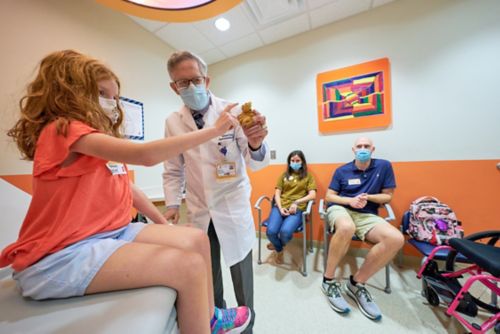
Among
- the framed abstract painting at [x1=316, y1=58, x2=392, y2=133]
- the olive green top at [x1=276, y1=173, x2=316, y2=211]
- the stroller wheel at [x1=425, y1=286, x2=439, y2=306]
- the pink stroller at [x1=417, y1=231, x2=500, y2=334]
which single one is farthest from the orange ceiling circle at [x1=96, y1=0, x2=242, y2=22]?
the stroller wheel at [x1=425, y1=286, x2=439, y2=306]

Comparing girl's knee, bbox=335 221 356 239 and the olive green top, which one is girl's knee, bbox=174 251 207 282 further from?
the olive green top

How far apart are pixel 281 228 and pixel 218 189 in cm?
113

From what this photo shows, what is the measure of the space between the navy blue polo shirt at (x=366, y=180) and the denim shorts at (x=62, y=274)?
2011mm

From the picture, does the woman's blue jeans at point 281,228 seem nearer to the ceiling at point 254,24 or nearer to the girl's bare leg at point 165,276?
the girl's bare leg at point 165,276

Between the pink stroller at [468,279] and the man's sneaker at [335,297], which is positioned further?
the man's sneaker at [335,297]

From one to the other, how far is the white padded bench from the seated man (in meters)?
1.48

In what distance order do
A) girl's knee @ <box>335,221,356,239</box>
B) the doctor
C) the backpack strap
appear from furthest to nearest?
the backpack strap < girl's knee @ <box>335,221,356,239</box> < the doctor

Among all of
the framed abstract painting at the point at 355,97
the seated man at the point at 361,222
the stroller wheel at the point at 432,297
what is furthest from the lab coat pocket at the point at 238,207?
the framed abstract painting at the point at 355,97

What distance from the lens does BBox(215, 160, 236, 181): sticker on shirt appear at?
1.02 meters

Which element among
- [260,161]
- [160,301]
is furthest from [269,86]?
[160,301]

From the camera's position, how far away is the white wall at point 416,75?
1.68 m

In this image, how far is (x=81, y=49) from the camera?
68.8 inches

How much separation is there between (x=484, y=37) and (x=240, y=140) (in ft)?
8.18

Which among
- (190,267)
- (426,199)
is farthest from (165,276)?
(426,199)
